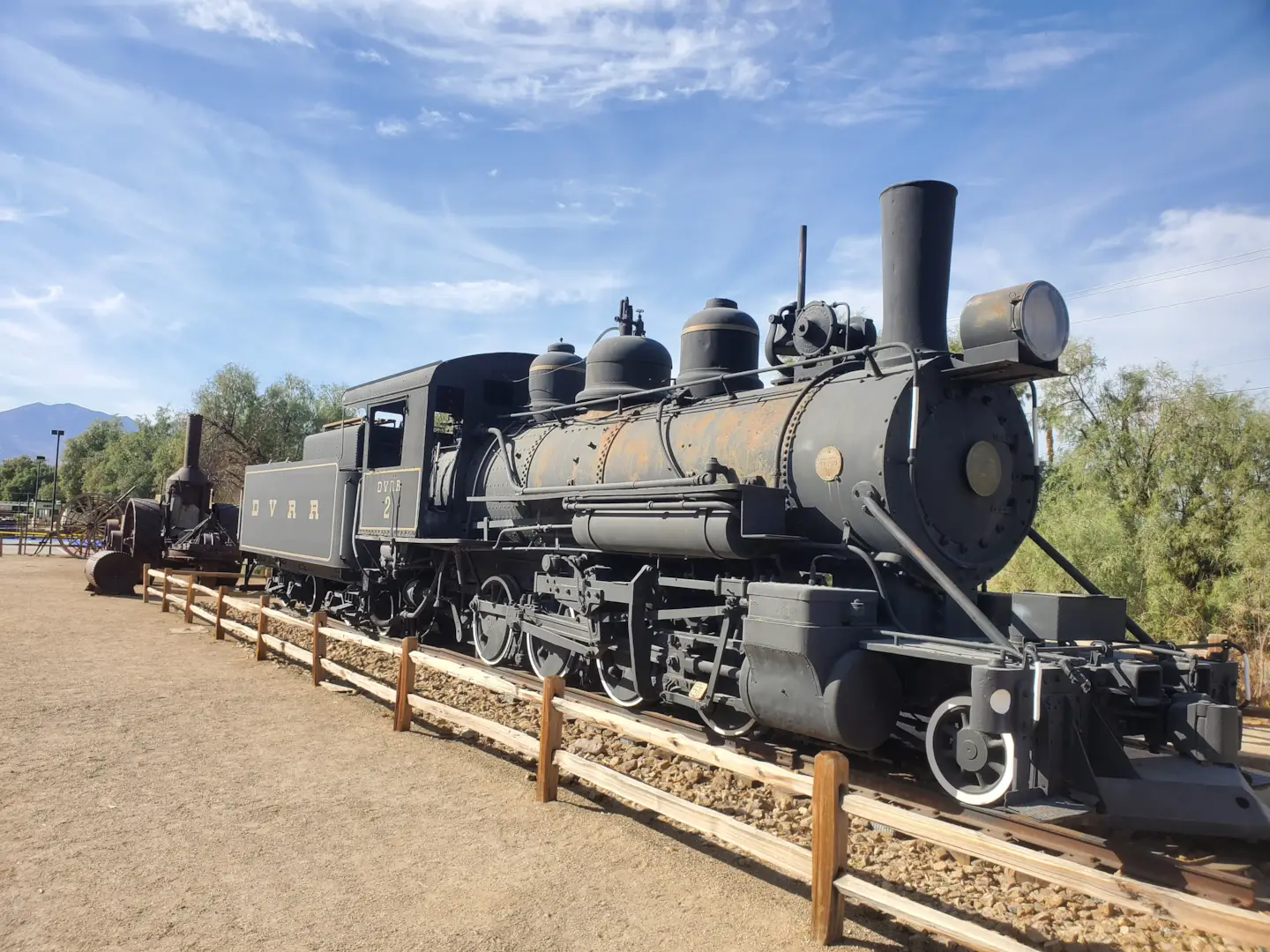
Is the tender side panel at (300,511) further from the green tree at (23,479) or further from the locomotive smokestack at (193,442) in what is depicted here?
the green tree at (23,479)

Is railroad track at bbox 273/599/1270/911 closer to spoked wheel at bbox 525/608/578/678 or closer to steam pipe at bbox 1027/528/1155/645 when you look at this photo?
steam pipe at bbox 1027/528/1155/645

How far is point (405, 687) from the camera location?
7328 millimetres

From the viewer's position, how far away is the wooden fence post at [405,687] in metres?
7.32

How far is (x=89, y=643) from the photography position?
11.6 m

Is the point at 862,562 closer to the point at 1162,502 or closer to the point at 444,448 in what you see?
the point at 444,448

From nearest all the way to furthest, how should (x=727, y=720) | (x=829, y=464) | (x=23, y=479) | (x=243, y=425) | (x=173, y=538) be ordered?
(x=829, y=464), (x=727, y=720), (x=173, y=538), (x=243, y=425), (x=23, y=479)

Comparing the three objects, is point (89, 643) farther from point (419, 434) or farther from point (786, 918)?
point (786, 918)

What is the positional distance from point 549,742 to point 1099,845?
10.6 feet

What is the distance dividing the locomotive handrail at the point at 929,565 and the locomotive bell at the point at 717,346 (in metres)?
2.41

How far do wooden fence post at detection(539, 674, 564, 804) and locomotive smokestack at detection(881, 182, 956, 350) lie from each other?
137 inches

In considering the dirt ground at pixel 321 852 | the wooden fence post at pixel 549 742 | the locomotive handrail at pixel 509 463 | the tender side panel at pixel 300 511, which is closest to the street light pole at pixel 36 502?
the tender side panel at pixel 300 511

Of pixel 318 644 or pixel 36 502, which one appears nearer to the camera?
pixel 318 644

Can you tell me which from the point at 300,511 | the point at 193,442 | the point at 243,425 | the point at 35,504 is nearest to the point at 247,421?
the point at 243,425

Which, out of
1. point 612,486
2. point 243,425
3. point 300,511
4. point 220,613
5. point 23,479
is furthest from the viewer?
point 23,479
